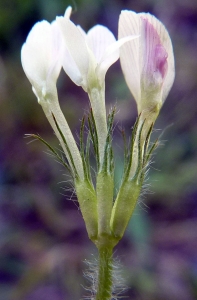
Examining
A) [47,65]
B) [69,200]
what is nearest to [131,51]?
[47,65]

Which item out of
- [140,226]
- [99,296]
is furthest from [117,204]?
[140,226]

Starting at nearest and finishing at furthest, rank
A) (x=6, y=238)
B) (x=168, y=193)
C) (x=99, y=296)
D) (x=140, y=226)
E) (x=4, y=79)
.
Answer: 1. (x=99, y=296)
2. (x=140, y=226)
3. (x=6, y=238)
4. (x=168, y=193)
5. (x=4, y=79)

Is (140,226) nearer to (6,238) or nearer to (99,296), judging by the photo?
(6,238)

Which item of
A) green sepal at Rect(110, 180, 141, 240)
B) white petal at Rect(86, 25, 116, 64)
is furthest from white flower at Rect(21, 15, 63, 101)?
green sepal at Rect(110, 180, 141, 240)

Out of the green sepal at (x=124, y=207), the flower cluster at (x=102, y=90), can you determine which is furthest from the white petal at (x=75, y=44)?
the green sepal at (x=124, y=207)

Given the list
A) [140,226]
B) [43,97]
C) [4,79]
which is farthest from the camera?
[4,79]

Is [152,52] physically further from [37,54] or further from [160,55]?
[37,54]

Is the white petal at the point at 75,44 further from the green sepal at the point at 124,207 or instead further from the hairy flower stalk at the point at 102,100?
the green sepal at the point at 124,207
